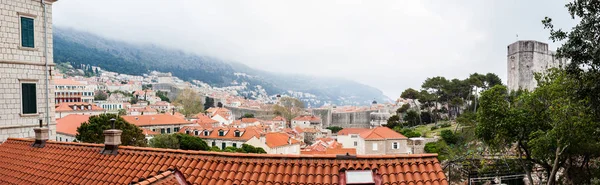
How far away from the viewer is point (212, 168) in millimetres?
5707

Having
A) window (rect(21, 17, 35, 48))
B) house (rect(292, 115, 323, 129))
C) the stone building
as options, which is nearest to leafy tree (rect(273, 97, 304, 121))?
house (rect(292, 115, 323, 129))

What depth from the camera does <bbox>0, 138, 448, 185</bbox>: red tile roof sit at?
5.25m

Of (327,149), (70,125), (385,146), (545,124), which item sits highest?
(545,124)

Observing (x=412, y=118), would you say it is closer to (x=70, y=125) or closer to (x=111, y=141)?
(x=70, y=125)

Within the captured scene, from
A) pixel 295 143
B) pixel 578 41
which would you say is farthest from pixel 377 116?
pixel 578 41

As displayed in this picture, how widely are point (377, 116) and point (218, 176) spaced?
81971 millimetres

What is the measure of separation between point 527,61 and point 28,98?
50.4 m

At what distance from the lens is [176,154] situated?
623 cm

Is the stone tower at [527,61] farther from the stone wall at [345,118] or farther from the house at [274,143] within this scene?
the stone wall at [345,118]

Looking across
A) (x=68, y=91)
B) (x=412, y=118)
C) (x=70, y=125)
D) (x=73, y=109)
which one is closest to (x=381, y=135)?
(x=412, y=118)

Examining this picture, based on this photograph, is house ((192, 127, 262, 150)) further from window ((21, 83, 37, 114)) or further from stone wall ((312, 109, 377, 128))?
stone wall ((312, 109, 377, 128))

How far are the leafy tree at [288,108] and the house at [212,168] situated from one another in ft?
298

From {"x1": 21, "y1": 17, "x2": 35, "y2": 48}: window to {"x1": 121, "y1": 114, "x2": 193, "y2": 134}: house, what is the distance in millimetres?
44551

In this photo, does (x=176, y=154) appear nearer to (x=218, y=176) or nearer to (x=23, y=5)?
(x=218, y=176)
